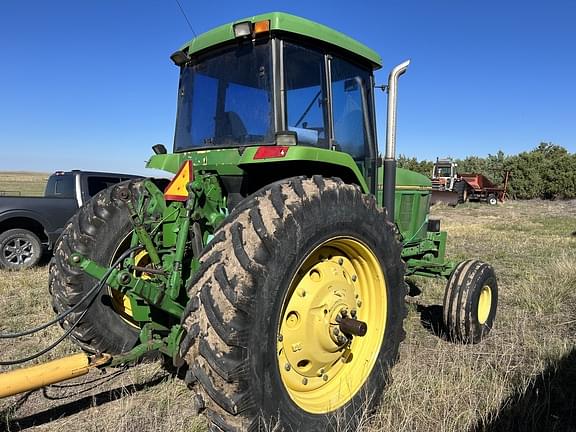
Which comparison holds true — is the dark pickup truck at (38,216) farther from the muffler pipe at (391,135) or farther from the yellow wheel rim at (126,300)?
the muffler pipe at (391,135)

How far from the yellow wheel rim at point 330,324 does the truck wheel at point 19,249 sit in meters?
7.11

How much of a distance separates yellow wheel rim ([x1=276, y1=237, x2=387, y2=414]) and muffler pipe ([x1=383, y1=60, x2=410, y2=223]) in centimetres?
107

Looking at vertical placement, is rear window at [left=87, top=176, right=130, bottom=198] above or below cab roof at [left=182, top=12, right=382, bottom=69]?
below

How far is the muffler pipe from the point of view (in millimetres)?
3941

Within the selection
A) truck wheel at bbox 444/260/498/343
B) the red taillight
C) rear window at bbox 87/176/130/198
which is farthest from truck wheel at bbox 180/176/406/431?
rear window at bbox 87/176/130/198

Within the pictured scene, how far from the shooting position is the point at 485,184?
28.8 metres

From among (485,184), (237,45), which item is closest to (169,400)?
(237,45)

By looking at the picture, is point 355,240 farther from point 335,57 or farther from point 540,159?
point 540,159

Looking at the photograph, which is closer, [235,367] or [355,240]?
[235,367]

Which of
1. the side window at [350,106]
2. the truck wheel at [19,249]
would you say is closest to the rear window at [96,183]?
the truck wheel at [19,249]

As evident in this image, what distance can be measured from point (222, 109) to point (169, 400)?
207cm

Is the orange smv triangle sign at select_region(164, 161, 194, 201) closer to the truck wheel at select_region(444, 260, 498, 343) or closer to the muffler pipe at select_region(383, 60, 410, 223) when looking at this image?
the muffler pipe at select_region(383, 60, 410, 223)

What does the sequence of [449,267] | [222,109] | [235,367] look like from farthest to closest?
[449,267] → [222,109] → [235,367]

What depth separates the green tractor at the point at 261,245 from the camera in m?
2.21
